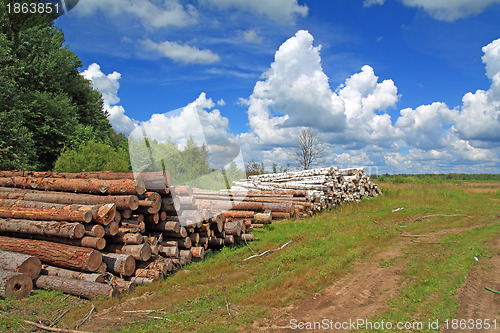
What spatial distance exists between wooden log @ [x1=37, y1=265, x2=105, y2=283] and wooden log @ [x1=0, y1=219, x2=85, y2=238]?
0.69 meters

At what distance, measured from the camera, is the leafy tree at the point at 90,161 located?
17337mm

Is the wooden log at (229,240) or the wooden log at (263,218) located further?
the wooden log at (263,218)

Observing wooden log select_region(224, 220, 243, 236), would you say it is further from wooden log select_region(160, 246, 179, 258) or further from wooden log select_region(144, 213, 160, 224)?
wooden log select_region(144, 213, 160, 224)

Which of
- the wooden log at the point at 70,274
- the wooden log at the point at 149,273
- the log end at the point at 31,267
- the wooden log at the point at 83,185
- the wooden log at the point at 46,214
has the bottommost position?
the wooden log at the point at 149,273

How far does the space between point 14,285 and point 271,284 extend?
4.80m

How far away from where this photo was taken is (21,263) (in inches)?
233

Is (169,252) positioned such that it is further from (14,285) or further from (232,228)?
(14,285)

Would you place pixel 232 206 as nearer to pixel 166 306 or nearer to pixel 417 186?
pixel 166 306

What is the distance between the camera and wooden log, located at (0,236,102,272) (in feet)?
20.0

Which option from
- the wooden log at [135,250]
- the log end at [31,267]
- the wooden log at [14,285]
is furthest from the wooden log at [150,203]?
the wooden log at [14,285]

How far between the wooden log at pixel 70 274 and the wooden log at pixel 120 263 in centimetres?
36

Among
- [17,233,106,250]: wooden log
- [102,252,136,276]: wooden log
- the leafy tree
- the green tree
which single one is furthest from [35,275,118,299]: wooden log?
the green tree

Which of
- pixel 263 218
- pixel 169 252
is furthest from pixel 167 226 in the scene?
pixel 263 218

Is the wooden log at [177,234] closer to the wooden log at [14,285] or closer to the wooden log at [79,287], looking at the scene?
the wooden log at [79,287]
